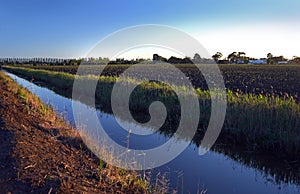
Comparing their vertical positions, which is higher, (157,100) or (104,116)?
(157,100)

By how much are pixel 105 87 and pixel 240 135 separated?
9.69 meters

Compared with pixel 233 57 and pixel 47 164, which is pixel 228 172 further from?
pixel 233 57

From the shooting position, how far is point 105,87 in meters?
16.1

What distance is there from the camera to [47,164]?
448 cm

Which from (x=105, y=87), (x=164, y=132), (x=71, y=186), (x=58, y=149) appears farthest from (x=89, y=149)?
(x=105, y=87)

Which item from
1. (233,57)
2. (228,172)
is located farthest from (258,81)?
(233,57)

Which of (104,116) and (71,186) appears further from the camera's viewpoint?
(104,116)

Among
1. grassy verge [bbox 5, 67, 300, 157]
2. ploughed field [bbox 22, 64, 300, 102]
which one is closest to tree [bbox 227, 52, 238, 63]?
ploughed field [bbox 22, 64, 300, 102]

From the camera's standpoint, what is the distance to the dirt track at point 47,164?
3.80 metres

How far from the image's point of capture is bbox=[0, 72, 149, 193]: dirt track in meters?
3.80

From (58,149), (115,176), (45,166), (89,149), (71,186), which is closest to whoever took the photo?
(71,186)

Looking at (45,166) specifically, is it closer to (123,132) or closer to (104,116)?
(123,132)

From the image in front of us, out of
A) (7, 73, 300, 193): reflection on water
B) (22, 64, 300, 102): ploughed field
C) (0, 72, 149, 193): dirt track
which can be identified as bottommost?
(7, 73, 300, 193): reflection on water

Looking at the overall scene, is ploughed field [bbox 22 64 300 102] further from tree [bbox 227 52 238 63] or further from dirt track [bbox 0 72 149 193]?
tree [bbox 227 52 238 63]
